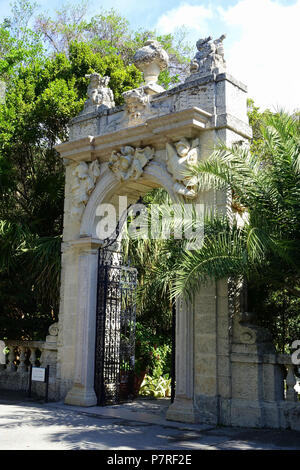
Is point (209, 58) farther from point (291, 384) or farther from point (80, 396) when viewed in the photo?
point (80, 396)

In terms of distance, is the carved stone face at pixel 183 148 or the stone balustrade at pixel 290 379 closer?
the stone balustrade at pixel 290 379

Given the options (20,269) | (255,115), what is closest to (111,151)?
(20,269)

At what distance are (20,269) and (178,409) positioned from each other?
6.33 metres

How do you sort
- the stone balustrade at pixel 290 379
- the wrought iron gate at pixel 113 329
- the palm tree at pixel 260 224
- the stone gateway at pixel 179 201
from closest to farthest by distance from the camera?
the palm tree at pixel 260 224, the stone balustrade at pixel 290 379, the stone gateway at pixel 179 201, the wrought iron gate at pixel 113 329

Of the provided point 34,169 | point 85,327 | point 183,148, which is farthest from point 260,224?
point 34,169

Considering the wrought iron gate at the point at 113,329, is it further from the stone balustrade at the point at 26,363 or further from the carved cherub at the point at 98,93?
the carved cherub at the point at 98,93

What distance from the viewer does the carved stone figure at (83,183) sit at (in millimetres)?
9617

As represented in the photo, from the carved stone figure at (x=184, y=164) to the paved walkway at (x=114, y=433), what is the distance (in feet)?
11.5

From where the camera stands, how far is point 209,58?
27.8 feet

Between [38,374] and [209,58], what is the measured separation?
252 inches

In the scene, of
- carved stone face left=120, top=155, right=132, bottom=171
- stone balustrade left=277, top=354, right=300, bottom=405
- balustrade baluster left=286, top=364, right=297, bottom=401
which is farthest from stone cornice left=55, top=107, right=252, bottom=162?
balustrade baluster left=286, top=364, right=297, bottom=401

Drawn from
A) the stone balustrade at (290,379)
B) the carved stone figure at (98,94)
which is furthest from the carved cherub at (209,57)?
the stone balustrade at (290,379)

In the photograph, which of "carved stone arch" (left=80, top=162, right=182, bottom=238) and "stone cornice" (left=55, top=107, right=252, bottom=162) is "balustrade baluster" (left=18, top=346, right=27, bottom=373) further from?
"stone cornice" (left=55, top=107, right=252, bottom=162)

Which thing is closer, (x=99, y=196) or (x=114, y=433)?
(x=114, y=433)
